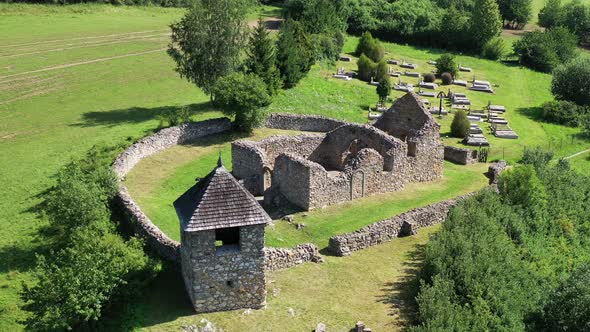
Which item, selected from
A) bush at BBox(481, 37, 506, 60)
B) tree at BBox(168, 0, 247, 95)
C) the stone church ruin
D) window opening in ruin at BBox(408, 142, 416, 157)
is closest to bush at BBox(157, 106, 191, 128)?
tree at BBox(168, 0, 247, 95)

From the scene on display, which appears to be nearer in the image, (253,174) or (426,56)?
(253,174)

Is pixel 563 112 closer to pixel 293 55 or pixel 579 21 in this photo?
pixel 293 55

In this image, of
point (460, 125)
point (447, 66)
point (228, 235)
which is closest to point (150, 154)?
point (228, 235)

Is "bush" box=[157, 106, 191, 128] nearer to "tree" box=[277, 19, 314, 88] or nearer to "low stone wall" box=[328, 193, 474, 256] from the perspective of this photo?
"tree" box=[277, 19, 314, 88]

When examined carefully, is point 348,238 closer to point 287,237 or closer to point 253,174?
point 287,237

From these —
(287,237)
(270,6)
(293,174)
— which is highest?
(270,6)

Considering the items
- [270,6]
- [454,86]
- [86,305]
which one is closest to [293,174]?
[86,305]

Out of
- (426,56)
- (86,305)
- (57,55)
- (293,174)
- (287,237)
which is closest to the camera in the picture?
(86,305)
